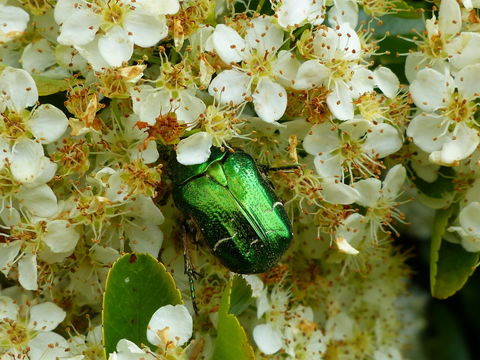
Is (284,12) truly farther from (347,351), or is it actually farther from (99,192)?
(347,351)

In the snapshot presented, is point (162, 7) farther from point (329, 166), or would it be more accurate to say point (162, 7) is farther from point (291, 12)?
point (329, 166)

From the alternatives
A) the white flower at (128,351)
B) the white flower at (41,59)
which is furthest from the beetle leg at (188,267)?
the white flower at (41,59)

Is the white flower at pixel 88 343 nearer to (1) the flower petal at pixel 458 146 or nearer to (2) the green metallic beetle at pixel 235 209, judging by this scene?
(2) the green metallic beetle at pixel 235 209

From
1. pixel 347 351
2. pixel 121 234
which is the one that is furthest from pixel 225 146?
pixel 347 351

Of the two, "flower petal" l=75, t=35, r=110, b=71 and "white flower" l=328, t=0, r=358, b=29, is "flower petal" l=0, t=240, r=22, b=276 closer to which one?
"flower petal" l=75, t=35, r=110, b=71

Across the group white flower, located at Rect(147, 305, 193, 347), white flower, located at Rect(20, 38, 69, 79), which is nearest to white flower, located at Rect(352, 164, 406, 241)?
white flower, located at Rect(147, 305, 193, 347)

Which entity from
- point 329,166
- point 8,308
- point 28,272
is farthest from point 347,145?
point 8,308
